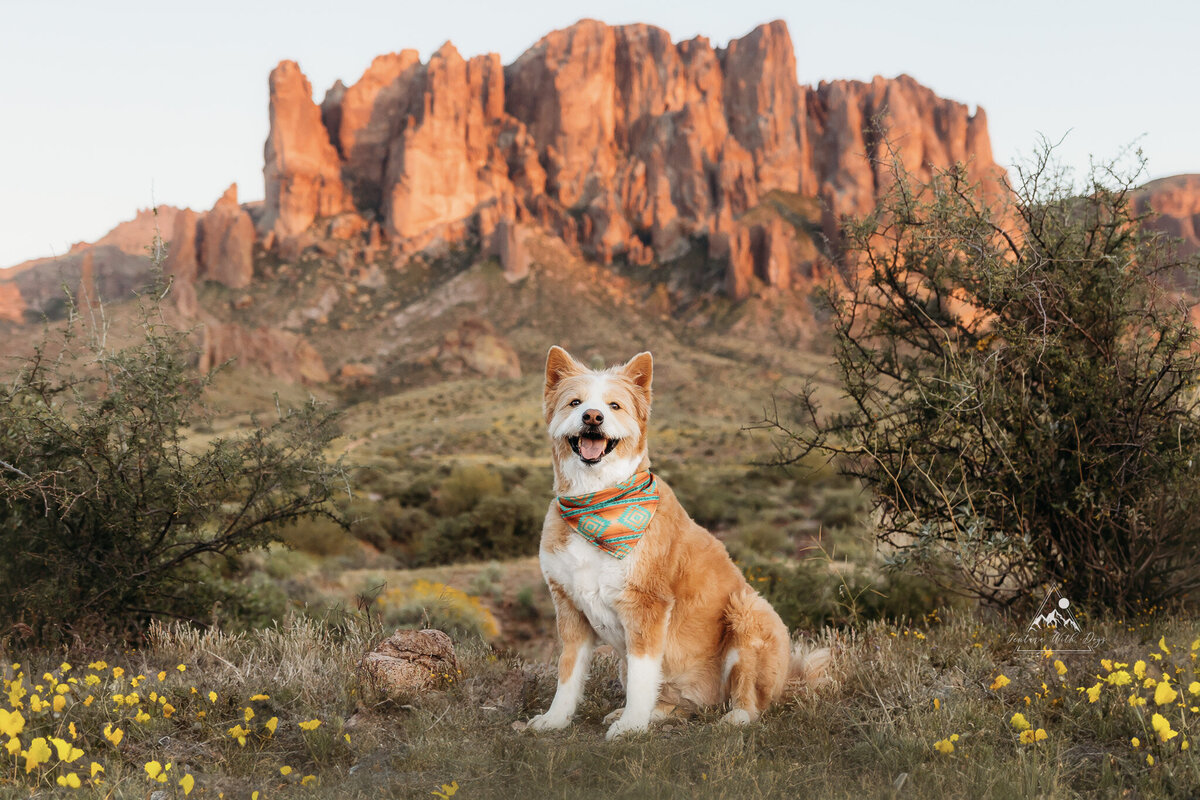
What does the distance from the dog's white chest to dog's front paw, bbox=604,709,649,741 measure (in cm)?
45

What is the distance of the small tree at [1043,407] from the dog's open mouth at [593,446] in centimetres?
223

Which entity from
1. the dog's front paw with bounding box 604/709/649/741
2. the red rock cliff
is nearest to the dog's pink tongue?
the dog's front paw with bounding box 604/709/649/741

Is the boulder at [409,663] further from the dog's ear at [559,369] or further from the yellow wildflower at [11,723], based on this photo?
the dog's ear at [559,369]

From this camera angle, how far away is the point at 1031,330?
5.97 meters

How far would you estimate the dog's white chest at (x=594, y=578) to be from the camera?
434cm

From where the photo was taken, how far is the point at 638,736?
13.3 feet

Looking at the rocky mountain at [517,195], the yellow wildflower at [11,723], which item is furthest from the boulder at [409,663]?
the rocky mountain at [517,195]

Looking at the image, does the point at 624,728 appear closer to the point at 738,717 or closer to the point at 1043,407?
the point at 738,717

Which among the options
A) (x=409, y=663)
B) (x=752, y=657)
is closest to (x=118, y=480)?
(x=409, y=663)

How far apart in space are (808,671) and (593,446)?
79.3 inches

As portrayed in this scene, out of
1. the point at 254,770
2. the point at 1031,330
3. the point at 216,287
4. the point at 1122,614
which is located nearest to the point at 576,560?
the point at 254,770

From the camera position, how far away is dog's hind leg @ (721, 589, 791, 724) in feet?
14.8

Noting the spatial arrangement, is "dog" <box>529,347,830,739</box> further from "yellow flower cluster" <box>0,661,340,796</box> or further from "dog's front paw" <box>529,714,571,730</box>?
"yellow flower cluster" <box>0,661,340,796</box>

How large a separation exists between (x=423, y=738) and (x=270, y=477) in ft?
12.8
